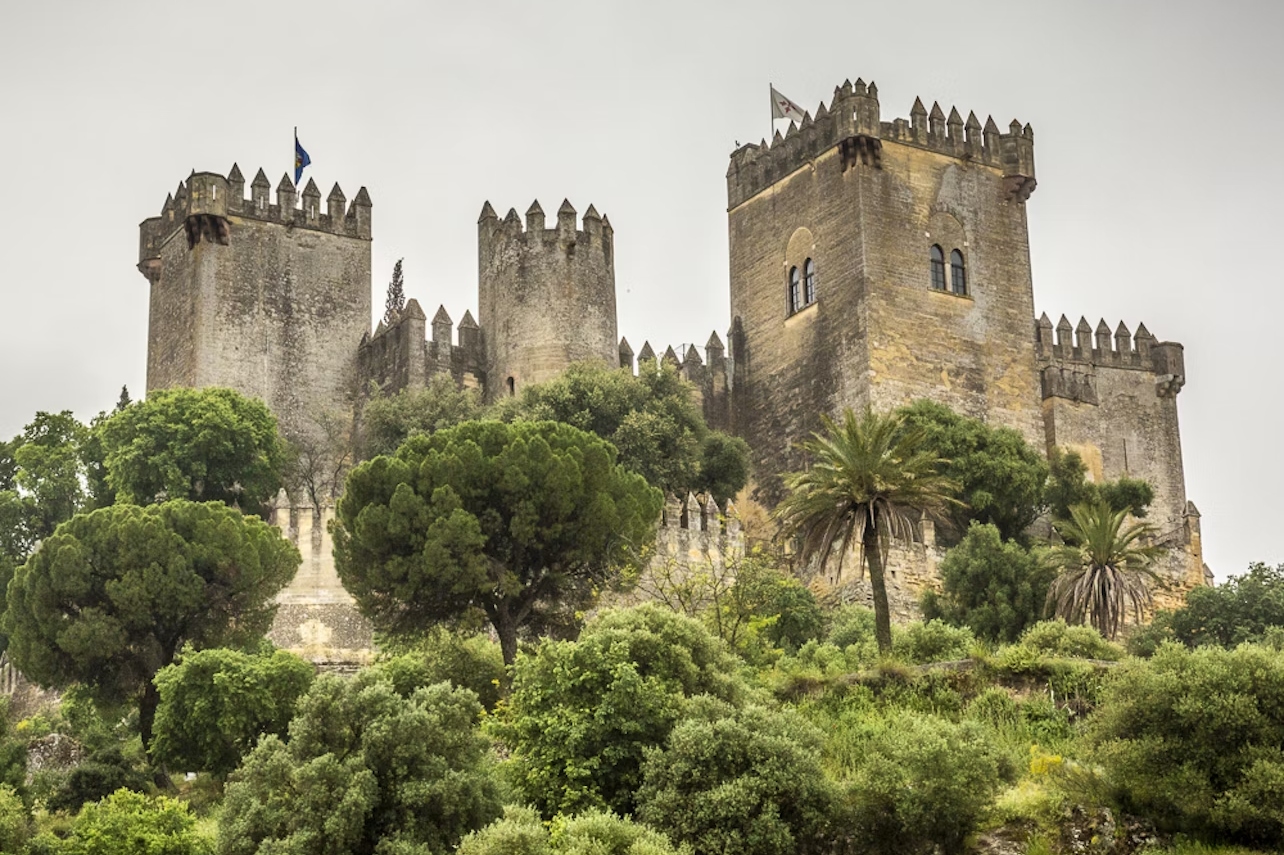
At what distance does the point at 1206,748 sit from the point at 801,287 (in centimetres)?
3001

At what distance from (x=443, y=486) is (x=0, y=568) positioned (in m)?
13.4

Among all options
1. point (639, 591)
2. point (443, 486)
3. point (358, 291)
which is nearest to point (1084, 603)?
point (639, 591)

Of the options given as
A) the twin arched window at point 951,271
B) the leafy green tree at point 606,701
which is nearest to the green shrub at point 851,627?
the leafy green tree at point 606,701

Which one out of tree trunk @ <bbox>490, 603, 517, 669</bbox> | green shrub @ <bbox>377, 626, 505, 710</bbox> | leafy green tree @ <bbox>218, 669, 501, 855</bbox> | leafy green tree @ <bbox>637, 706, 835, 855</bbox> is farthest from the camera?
tree trunk @ <bbox>490, 603, 517, 669</bbox>

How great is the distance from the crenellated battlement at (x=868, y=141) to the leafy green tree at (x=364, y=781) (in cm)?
2863

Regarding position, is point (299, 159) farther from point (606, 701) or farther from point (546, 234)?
point (606, 701)

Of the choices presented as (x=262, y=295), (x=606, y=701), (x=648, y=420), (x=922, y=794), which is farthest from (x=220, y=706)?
(x=262, y=295)

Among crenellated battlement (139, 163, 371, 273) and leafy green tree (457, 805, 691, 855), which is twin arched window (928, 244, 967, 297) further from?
leafy green tree (457, 805, 691, 855)

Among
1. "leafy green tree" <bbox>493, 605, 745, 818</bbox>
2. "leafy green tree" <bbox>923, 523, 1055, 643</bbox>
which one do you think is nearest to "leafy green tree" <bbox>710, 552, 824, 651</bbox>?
"leafy green tree" <bbox>923, 523, 1055, 643</bbox>

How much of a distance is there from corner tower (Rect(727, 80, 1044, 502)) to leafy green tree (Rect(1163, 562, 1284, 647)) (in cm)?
1051

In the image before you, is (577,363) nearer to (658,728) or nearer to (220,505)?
(220,505)

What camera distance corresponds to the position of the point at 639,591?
43719 mm

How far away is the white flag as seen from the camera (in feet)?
189

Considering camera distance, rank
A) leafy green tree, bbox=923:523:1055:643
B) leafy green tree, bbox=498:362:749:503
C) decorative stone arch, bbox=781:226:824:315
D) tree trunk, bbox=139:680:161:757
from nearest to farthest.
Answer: tree trunk, bbox=139:680:161:757
leafy green tree, bbox=923:523:1055:643
leafy green tree, bbox=498:362:749:503
decorative stone arch, bbox=781:226:824:315
